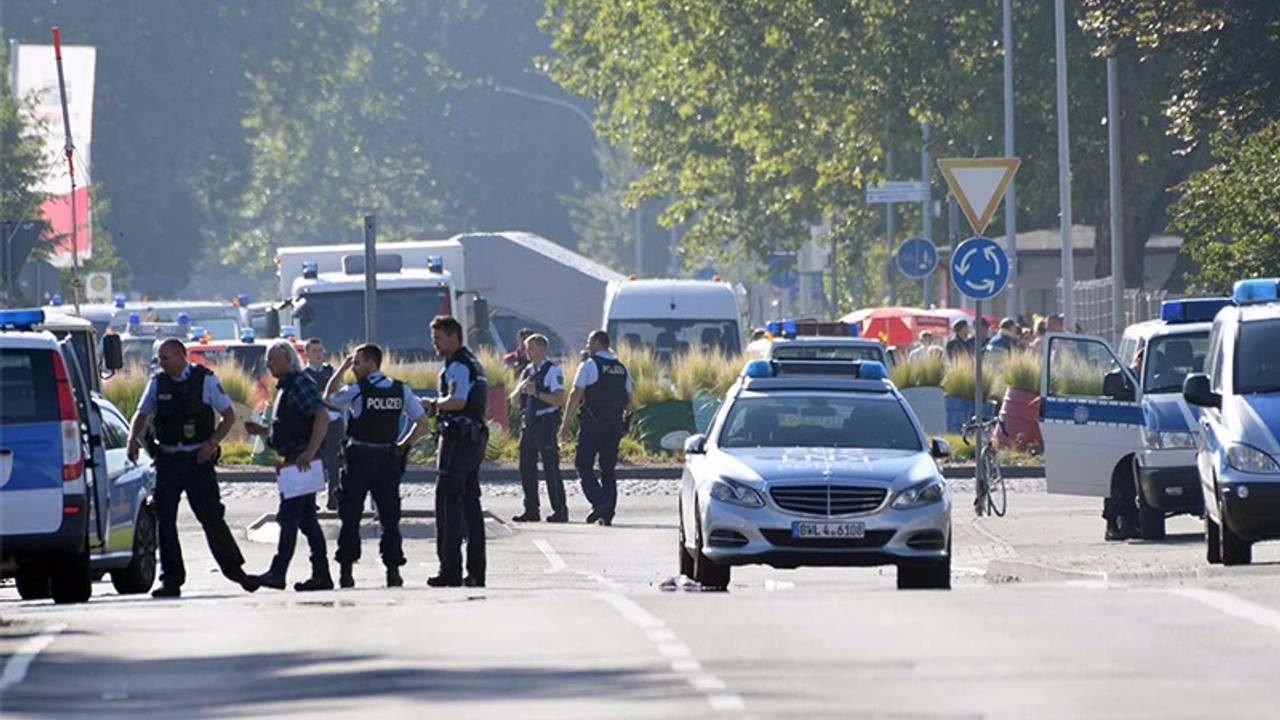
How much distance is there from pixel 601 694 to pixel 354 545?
8931 millimetres

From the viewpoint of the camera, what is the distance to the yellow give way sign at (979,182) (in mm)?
28062

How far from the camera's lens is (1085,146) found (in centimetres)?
5119

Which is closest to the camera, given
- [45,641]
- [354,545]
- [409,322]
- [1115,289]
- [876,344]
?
[45,641]

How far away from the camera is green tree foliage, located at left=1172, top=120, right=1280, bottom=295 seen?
118 ft

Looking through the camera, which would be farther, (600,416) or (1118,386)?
(600,416)

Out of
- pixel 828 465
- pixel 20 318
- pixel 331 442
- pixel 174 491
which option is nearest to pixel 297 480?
pixel 174 491

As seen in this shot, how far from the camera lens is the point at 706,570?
19.5m

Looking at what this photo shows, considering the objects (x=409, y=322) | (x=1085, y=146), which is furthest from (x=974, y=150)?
(x=409, y=322)

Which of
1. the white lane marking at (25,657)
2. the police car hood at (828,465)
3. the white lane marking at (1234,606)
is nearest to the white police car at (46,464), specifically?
the white lane marking at (25,657)

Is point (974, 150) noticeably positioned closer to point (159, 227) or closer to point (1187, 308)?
point (1187, 308)

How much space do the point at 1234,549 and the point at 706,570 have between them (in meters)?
3.39

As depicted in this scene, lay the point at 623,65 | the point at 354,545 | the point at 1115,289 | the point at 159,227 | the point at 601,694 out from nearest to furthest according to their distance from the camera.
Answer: the point at 601,694, the point at 354,545, the point at 1115,289, the point at 623,65, the point at 159,227

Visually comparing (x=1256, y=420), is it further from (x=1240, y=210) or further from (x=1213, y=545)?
(x=1240, y=210)

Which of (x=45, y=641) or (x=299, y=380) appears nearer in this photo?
(x=45, y=641)
